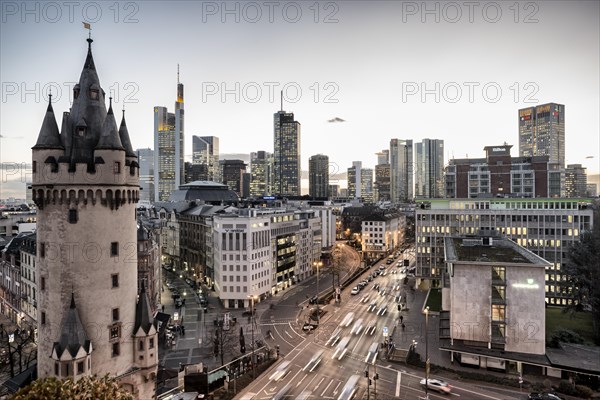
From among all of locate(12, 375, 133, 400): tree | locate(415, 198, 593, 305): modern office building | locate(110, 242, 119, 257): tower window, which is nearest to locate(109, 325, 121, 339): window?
locate(110, 242, 119, 257): tower window

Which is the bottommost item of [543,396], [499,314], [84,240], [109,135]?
[543,396]

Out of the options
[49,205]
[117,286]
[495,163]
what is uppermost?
[495,163]

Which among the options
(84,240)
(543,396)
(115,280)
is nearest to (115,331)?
(115,280)

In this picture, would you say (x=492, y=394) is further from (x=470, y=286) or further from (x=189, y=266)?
(x=189, y=266)

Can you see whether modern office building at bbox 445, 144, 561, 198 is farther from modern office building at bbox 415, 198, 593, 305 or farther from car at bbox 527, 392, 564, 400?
car at bbox 527, 392, 564, 400

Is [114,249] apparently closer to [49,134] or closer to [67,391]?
[49,134]

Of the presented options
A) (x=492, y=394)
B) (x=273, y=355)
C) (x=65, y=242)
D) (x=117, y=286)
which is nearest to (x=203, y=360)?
(x=273, y=355)

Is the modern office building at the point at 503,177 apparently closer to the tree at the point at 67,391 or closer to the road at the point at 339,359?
the road at the point at 339,359
